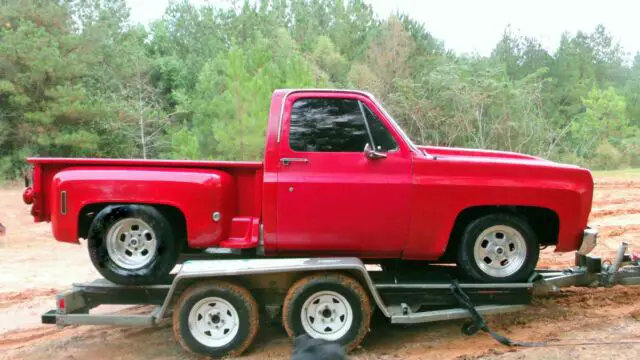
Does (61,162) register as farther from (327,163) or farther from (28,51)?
(28,51)

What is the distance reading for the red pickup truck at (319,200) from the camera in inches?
194

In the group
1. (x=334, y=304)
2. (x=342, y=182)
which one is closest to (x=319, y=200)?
(x=342, y=182)

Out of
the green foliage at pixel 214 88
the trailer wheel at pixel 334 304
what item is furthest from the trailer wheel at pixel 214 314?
the green foliage at pixel 214 88

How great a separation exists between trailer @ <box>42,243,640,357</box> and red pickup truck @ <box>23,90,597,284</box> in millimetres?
199

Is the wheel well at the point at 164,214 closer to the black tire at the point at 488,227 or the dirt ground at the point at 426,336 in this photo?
the dirt ground at the point at 426,336

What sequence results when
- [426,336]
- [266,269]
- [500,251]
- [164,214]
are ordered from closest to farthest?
[266,269], [164,214], [500,251], [426,336]

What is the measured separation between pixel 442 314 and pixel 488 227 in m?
0.92

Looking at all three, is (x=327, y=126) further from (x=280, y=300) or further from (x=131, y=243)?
(x=131, y=243)

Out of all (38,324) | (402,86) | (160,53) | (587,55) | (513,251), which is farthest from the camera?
(587,55)

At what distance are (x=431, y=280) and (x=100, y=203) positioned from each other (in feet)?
10.4

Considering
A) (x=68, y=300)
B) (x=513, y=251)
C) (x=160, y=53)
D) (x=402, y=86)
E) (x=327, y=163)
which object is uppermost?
(x=160, y=53)

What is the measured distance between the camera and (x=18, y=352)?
5.37 meters

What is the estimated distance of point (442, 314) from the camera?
4.96 m

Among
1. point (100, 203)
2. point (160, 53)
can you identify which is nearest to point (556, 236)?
point (100, 203)
